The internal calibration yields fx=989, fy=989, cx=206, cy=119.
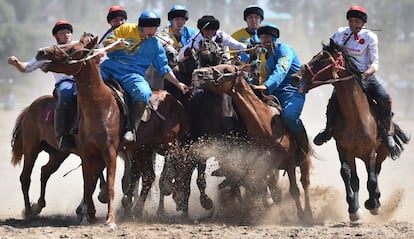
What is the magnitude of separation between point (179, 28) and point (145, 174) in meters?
2.24

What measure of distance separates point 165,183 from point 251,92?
1.52 meters

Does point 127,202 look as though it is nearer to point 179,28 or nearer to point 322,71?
point 179,28

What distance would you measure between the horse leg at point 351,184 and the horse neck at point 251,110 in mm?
927

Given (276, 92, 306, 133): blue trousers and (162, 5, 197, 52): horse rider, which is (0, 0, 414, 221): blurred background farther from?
(162, 5, 197, 52): horse rider

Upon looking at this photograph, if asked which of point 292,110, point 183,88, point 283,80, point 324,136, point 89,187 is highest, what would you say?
point 283,80

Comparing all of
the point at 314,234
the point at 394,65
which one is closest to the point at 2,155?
the point at 314,234

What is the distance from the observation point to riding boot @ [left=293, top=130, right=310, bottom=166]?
11.5 metres

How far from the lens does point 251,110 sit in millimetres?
11039

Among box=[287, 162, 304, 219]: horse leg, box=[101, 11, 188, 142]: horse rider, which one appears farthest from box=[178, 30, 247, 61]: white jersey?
box=[287, 162, 304, 219]: horse leg

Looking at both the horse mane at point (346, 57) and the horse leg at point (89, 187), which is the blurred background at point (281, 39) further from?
the horse mane at point (346, 57)

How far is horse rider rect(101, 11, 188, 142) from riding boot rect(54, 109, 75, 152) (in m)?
0.65

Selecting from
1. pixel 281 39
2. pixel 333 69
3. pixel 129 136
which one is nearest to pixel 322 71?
pixel 333 69

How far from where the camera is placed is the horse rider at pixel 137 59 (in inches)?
432

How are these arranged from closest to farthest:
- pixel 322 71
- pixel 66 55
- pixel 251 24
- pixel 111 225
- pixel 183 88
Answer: pixel 66 55 < pixel 111 225 < pixel 322 71 < pixel 183 88 < pixel 251 24
